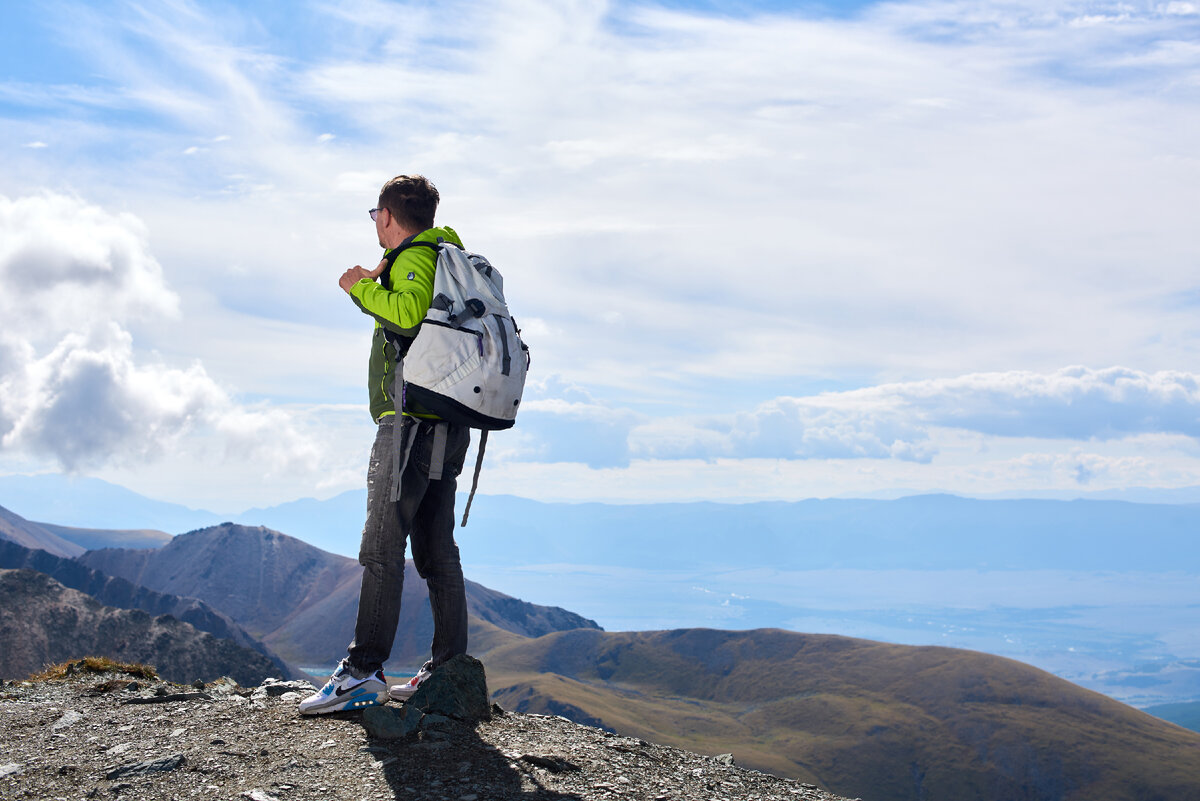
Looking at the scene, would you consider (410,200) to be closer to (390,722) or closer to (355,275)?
(355,275)

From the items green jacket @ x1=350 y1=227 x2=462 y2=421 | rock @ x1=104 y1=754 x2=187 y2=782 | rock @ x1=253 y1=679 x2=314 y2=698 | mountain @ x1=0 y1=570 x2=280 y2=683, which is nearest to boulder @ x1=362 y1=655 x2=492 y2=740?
rock @ x1=104 y1=754 x2=187 y2=782

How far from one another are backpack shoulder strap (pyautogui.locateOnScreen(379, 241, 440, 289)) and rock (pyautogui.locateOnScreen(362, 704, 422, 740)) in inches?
138

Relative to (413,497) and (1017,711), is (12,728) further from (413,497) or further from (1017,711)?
(1017,711)

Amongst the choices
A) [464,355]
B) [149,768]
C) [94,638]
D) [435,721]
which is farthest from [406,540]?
[94,638]

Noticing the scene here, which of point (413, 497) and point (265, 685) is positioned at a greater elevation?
point (413, 497)

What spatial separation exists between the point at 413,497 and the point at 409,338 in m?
1.34

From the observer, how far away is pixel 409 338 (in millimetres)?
7020

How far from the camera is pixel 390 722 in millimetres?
7090

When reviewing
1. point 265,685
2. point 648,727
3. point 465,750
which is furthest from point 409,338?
point 648,727

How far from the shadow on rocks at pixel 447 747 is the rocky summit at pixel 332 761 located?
2 centimetres

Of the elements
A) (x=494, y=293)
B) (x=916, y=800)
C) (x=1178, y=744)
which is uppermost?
(x=494, y=293)

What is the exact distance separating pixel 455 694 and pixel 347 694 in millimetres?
944

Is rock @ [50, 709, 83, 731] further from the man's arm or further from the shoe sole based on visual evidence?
the man's arm

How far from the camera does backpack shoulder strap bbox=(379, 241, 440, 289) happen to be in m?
7.00
